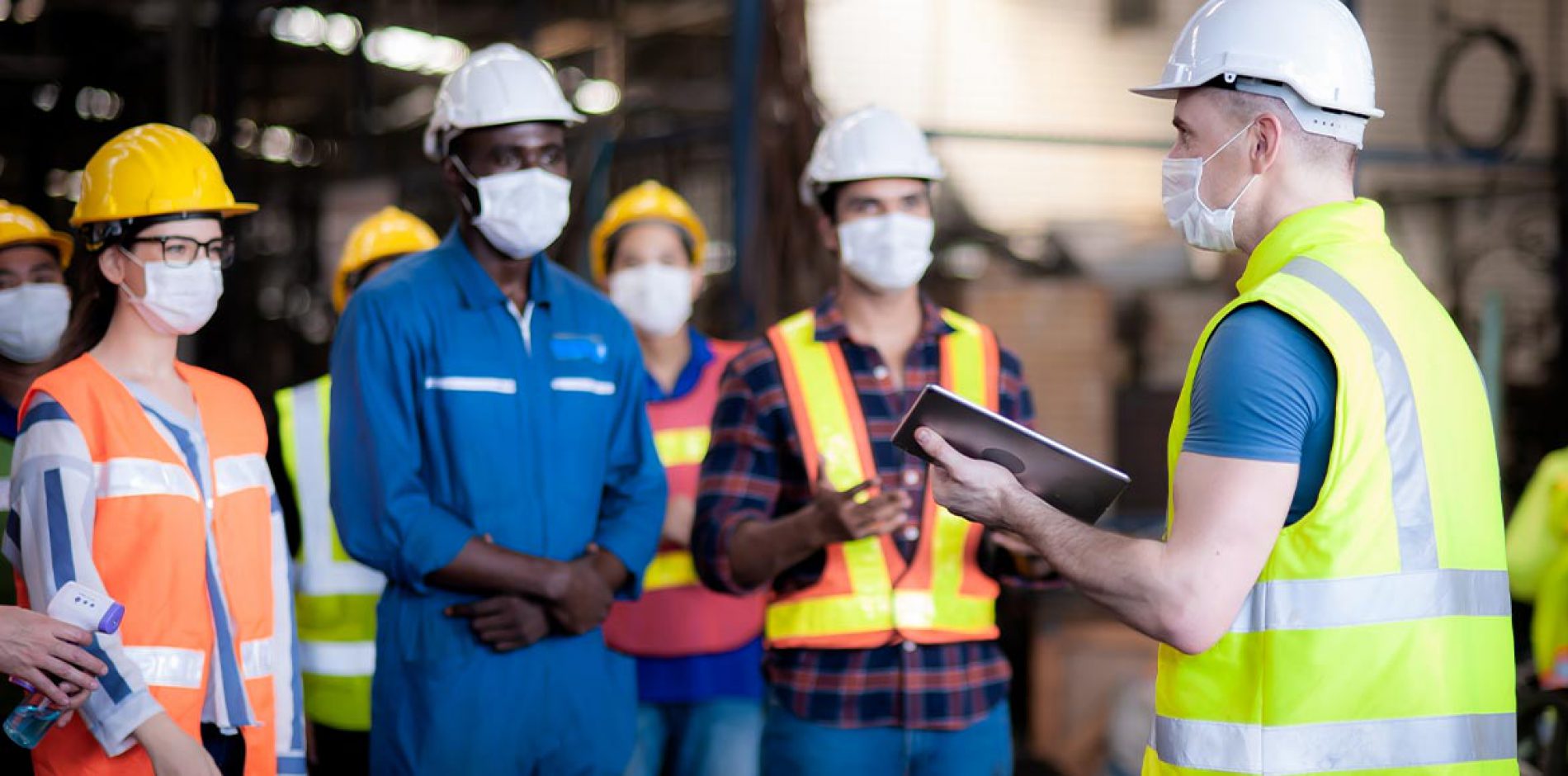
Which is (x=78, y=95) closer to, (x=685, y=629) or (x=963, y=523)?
(x=685, y=629)

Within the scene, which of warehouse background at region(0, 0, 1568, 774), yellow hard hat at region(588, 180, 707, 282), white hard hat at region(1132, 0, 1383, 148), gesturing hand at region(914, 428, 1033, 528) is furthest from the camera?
warehouse background at region(0, 0, 1568, 774)

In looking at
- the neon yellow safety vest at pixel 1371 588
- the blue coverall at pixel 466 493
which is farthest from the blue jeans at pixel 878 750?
the neon yellow safety vest at pixel 1371 588

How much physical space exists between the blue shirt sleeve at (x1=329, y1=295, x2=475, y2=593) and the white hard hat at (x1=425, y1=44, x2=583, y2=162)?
0.45 meters

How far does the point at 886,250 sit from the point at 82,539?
1.81 metres

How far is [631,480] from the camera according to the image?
3.47m

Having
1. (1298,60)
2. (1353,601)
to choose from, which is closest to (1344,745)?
(1353,601)

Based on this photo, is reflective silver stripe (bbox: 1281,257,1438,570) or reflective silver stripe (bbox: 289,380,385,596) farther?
reflective silver stripe (bbox: 289,380,385,596)

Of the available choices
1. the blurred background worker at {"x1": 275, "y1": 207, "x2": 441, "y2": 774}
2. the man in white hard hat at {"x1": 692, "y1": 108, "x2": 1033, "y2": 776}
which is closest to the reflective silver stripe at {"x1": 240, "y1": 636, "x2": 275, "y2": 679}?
the man in white hard hat at {"x1": 692, "y1": 108, "x2": 1033, "y2": 776}

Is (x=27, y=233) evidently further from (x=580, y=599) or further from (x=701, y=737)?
(x=701, y=737)

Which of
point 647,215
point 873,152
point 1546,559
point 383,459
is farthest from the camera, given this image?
point 647,215

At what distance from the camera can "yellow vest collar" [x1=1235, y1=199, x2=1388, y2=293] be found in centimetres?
229

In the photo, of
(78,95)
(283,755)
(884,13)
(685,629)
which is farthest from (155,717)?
(78,95)

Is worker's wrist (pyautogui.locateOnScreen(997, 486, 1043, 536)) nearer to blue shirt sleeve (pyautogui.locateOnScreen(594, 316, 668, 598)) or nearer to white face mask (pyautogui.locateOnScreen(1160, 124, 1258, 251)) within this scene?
white face mask (pyautogui.locateOnScreen(1160, 124, 1258, 251))

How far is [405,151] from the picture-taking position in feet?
53.7
